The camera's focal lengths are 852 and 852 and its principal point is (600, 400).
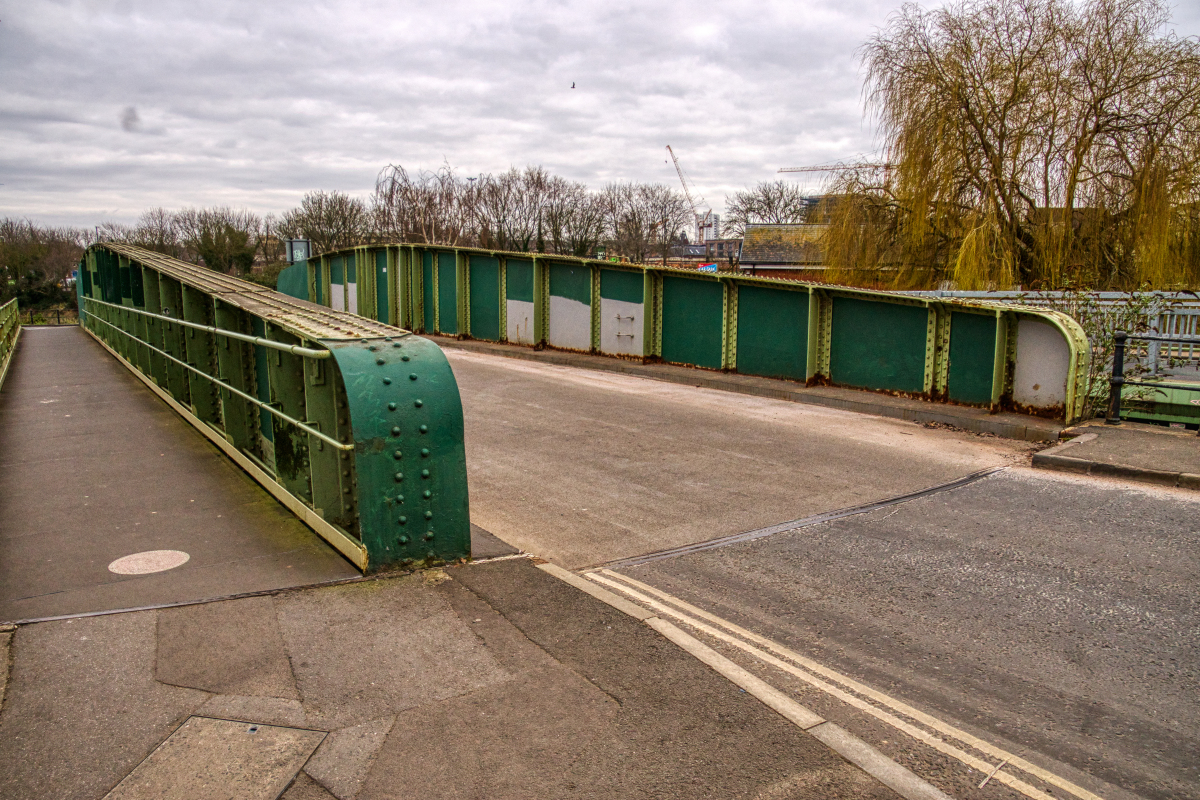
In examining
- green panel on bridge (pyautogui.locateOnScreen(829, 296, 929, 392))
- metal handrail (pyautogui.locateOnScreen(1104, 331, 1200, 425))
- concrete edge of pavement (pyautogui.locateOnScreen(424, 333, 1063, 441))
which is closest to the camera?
metal handrail (pyautogui.locateOnScreen(1104, 331, 1200, 425))

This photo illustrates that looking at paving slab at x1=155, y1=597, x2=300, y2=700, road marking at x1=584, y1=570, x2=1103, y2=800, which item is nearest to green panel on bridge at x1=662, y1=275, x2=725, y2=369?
road marking at x1=584, y1=570, x2=1103, y2=800

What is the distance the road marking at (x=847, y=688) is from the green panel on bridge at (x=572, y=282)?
1283 centimetres

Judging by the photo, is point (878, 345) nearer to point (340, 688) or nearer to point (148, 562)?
point (148, 562)

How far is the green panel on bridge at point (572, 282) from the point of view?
58.3 ft

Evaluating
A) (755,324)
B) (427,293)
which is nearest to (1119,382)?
(755,324)

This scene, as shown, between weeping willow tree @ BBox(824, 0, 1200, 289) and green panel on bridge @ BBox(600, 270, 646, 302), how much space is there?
674 centimetres

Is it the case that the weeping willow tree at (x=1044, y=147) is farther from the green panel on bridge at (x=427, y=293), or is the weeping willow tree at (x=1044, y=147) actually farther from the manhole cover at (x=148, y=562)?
the manhole cover at (x=148, y=562)

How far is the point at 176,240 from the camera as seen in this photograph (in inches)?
2586

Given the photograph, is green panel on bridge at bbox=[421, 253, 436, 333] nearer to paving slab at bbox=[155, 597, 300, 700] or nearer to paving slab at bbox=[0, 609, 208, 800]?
paving slab at bbox=[155, 597, 300, 700]

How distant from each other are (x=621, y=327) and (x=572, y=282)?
1.89 m

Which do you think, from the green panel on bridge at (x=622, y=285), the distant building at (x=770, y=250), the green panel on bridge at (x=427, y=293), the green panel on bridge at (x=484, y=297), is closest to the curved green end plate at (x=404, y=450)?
the green panel on bridge at (x=622, y=285)

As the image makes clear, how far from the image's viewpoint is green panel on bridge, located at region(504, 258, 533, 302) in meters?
19.2

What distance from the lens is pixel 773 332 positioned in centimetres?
1405

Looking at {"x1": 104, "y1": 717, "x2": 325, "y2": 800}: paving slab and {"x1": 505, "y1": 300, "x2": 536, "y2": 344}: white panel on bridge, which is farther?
{"x1": 505, "y1": 300, "x2": 536, "y2": 344}: white panel on bridge
